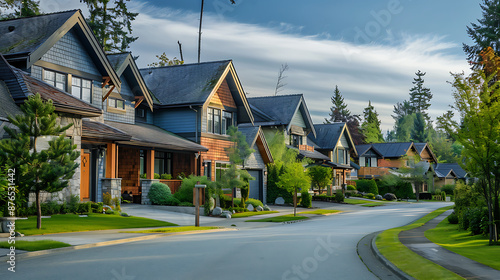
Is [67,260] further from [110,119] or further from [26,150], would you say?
[110,119]

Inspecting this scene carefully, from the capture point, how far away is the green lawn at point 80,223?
17344mm

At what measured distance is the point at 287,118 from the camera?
50875mm

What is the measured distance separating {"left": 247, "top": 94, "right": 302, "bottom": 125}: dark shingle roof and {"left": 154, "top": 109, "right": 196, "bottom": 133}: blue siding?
1479 cm

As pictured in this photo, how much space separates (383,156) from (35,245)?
72.8 m

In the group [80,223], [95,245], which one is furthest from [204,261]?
[80,223]

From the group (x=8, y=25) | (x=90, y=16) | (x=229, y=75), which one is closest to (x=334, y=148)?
(x=229, y=75)

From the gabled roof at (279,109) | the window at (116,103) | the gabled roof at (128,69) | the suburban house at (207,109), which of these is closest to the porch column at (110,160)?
the window at (116,103)

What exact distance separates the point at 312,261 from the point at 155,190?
1990 cm

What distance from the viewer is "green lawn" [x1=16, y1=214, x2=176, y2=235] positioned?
1734 centimetres

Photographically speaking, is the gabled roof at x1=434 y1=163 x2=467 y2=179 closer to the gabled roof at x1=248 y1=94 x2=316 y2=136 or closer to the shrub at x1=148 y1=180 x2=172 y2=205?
the gabled roof at x1=248 y1=94 x2=316 y2=136

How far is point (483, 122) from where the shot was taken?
1586 cm

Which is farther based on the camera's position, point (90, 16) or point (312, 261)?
point (90, 16)

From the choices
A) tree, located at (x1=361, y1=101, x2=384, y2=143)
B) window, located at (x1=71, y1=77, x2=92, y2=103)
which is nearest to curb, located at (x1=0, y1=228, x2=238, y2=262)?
window, located at (x1=71, y1=77, x2=92, y2=103)

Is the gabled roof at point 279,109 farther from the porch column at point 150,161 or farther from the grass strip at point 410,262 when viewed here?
the grass strip at point 410,262
